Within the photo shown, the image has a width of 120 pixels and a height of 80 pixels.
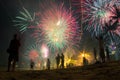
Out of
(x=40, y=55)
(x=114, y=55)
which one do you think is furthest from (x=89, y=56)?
(x=40, y=55)

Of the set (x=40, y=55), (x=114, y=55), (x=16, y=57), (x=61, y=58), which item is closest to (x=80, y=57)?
(x=114, y=55)

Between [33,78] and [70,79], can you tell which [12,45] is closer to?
[33,78]

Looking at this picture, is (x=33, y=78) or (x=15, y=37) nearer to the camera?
(x=33, y=78)

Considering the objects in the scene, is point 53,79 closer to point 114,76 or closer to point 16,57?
point 114,76

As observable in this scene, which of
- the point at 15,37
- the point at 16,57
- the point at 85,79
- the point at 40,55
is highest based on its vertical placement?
the point at 40,55

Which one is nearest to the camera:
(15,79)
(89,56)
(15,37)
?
(15,79)

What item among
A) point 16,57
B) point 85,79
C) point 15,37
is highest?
point 15,37

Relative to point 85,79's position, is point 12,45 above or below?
above

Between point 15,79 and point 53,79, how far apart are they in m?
1.68

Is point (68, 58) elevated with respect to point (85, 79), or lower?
elevated

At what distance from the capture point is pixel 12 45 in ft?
41.7

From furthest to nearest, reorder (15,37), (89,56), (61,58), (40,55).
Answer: (40,55) → (89,56) → (61,58) → (15,37)

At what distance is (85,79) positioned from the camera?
29.9 feet

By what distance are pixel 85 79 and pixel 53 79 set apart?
1438 mm
